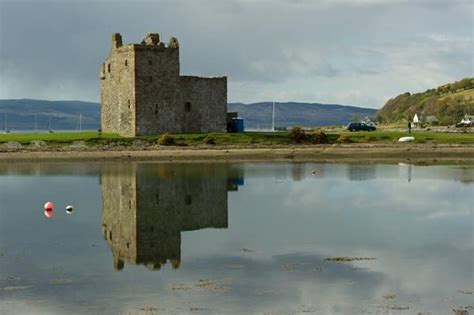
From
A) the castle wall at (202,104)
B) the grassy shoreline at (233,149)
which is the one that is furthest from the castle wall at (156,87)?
the grassy shoreline at (233,149)

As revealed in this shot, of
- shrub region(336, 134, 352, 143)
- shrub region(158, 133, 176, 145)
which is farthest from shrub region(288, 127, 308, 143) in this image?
shrub region(158, 133, 176, 145)

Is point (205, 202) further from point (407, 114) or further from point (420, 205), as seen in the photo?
point (407, 114)

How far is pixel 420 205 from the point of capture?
2727 cm

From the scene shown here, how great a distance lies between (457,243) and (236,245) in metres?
5.38

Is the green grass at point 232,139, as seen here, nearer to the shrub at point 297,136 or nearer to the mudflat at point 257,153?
the shrub at point 297,136

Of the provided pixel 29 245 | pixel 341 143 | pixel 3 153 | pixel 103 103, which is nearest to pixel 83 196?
pixel 29 245

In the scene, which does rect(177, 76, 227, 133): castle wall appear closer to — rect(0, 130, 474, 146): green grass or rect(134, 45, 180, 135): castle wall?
rect(134, 45, 180, 135): castle wall

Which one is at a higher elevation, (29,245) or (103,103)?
(103,103)

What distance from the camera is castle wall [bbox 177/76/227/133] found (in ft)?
194

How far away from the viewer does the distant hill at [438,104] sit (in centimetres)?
10625

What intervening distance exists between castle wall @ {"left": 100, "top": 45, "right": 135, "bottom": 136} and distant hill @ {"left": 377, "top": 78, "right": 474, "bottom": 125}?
47.8 meters

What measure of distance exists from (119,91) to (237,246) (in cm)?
4113

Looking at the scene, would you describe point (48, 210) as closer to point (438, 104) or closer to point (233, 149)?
point (233, 149)

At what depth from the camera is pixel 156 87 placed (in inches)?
2244
